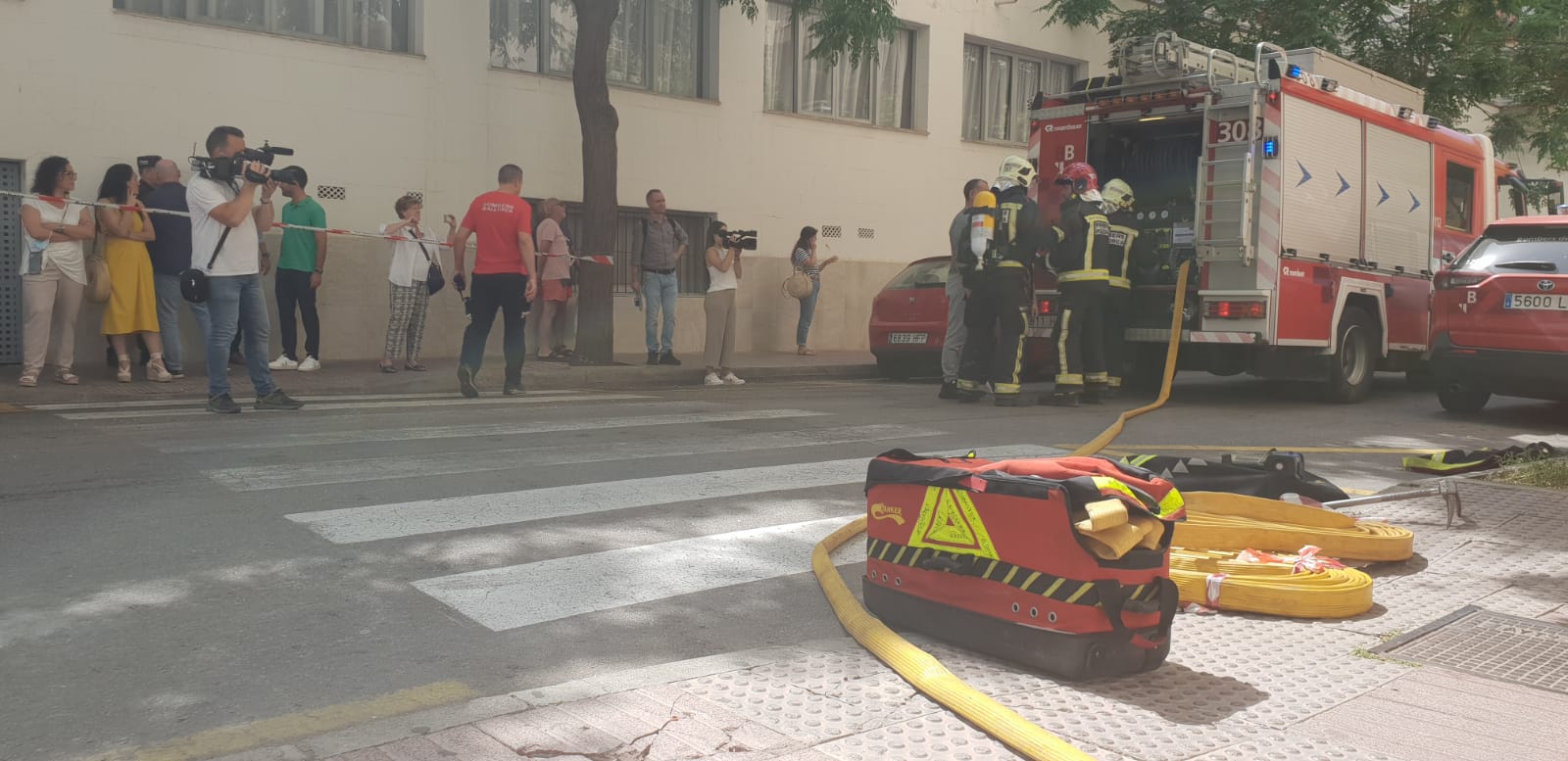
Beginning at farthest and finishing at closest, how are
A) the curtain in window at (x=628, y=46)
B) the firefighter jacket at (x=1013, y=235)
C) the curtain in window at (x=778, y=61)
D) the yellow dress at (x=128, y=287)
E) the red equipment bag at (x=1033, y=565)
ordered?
1. the curtain in window at (x=778, y=61)
2. the curtain in window at (x=628, y=46)
3. the firefighter jacket at (x=1013, y=235)
4. the yellow dress at (x=128, y=287)
5. the red equipment bag at (x=1033, y=565)

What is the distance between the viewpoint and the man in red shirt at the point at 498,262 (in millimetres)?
10477

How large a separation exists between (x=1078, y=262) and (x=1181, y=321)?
45.0 inches

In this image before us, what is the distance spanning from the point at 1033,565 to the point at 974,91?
18918mm

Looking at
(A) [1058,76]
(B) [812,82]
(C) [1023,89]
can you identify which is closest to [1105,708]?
(B) [812,82]

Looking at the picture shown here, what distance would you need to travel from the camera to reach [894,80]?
801 inches

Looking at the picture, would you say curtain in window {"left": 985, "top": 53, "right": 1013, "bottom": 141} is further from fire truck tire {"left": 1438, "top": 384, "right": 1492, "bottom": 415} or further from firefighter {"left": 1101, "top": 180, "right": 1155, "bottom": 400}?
fire truck tire {"left": 1438, "top": 384, "right": 1492, "bottom": 415}

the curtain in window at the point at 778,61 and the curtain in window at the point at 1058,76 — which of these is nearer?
the curtain in window at the point at 778,61

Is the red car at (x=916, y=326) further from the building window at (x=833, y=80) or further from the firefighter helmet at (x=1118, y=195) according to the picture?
the building window at (x=833, y=80)

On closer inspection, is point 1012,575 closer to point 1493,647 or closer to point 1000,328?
point 1493,647

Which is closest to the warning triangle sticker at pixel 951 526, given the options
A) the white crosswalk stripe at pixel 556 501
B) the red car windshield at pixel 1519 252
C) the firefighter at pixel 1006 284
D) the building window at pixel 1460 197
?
the white crosswalk stripe at pixel 556 501

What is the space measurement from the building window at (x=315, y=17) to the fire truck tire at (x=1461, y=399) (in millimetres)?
11448

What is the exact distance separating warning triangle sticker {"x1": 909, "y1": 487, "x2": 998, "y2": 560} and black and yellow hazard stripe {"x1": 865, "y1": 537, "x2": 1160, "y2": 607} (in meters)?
0.02

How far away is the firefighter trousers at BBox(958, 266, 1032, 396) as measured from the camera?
1122 centimetres

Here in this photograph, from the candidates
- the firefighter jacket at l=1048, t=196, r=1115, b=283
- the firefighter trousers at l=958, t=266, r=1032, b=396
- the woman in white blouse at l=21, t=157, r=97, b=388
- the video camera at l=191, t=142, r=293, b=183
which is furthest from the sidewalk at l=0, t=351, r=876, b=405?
the firefighter jacket at l=1048, t=196, r=1115, b=283
